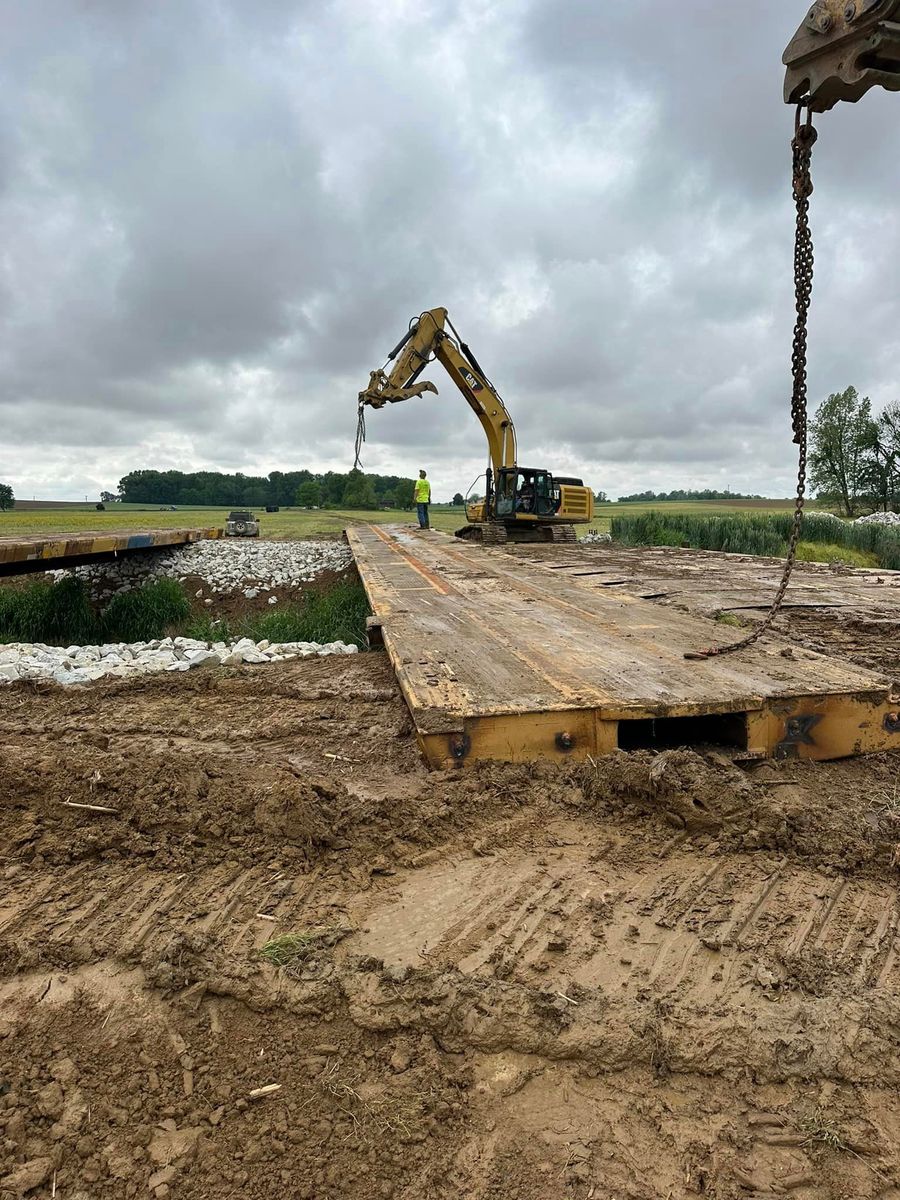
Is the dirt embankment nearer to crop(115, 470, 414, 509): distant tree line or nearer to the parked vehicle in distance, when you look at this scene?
the parked vehicle in distance

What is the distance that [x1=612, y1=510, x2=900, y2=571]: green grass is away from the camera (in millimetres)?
15297

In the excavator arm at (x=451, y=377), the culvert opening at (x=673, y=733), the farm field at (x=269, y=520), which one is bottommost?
the culvert opening at (x=673, y=733)

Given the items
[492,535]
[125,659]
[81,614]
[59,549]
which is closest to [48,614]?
[81,614]

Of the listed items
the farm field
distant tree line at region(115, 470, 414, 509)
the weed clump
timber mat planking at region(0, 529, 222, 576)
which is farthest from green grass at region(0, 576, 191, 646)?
distant tree line at region(115, 470, 414, 509)

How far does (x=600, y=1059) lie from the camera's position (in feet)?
5.54

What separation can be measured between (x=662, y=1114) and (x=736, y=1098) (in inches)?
7.2

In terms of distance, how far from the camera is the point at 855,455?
39.3 metres

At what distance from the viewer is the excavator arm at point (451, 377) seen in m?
14.9

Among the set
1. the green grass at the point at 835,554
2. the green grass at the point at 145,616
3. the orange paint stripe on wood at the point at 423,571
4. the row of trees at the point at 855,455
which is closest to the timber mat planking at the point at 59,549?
the green grass at the point at 145,616

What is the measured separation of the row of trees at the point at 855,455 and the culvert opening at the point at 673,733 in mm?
40219

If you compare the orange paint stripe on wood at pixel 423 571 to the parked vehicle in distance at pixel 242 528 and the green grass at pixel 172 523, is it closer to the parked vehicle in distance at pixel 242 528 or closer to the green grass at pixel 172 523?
the green grass at pixel 172 523

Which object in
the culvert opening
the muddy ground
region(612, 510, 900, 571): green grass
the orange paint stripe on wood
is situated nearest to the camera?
the muddy ground

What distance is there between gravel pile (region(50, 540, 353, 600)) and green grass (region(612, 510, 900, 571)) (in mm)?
9360

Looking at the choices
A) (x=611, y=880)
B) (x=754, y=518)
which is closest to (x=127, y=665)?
(x=611, y=880)
